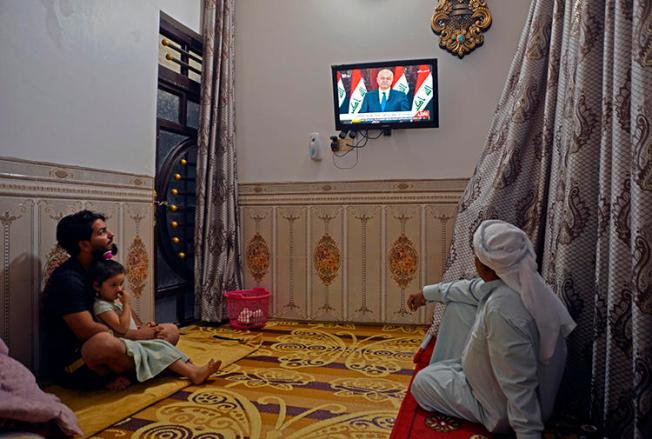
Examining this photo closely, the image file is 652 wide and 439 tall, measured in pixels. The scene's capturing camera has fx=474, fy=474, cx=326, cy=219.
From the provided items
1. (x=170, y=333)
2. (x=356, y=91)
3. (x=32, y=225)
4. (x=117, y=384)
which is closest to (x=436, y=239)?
(x=356, y=91)

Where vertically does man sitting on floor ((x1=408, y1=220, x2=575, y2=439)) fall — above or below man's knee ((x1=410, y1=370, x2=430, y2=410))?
above

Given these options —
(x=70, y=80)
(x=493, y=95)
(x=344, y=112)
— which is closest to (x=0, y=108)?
(x=70, y=80)

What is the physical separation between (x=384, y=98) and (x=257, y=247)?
5.20 ft

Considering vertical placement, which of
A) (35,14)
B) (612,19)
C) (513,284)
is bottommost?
(513,284)

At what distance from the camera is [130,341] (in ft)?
7.72

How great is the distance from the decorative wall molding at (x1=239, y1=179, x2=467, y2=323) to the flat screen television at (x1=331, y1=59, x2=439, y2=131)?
476 millimetres

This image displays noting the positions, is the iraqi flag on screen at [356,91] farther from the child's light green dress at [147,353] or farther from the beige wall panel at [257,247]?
the child's light green dress at [147,353]

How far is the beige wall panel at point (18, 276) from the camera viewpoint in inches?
88.7

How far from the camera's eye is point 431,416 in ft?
6.44

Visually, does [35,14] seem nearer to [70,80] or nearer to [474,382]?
[70,80]

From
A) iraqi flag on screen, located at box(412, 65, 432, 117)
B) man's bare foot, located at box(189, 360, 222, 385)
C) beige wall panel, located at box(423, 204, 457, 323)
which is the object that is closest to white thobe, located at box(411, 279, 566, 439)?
man's bare foot, located at box(189, 360, 222, 385)

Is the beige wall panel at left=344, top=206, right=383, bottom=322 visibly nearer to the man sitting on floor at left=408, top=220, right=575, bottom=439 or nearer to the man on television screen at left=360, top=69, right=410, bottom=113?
the man on television screen at left=360, top=69, right=410, bottom=113

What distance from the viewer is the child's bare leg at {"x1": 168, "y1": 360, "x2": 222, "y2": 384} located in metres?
2.40

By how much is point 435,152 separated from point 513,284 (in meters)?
2.05
